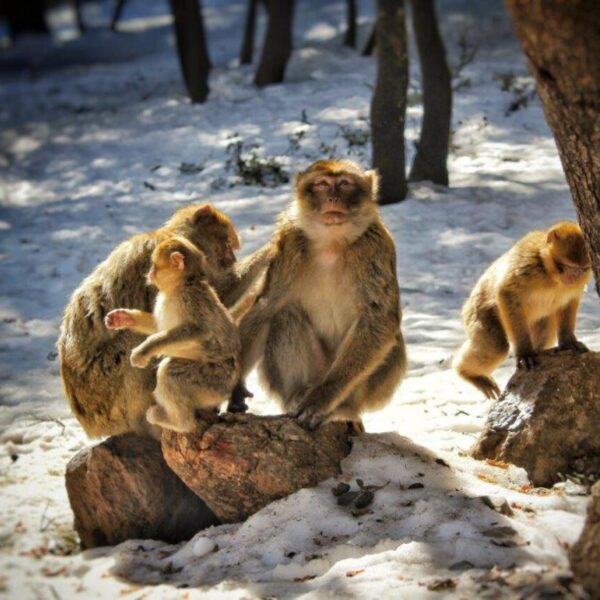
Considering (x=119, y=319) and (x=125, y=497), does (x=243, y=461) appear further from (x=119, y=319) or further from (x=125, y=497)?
(x=119, y=319)

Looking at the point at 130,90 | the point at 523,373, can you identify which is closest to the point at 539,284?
the point at 523,373

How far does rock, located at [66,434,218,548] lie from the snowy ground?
0.17 m

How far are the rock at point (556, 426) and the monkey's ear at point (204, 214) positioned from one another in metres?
1.98

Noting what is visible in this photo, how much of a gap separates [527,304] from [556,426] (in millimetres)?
1003

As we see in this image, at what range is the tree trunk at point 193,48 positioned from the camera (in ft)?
49.2

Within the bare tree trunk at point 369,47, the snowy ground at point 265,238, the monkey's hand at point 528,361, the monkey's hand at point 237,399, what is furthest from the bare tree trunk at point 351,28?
the monkey's hand at point 237,399

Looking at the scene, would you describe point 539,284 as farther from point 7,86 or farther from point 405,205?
point 7,86

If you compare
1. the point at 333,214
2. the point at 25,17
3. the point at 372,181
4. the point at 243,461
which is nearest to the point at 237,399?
the point at 243,461

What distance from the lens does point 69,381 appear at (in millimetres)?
5289

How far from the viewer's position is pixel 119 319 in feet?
16.1

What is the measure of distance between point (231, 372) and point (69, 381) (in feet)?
3.17

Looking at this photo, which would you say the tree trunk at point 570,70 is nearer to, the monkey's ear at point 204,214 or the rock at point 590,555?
the rock at point 590,555

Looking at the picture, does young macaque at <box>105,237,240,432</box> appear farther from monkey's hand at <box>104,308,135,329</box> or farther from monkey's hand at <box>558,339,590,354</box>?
monkey's hand at <box>558,339,590,354</box>

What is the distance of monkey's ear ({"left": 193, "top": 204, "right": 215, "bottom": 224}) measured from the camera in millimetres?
5609
